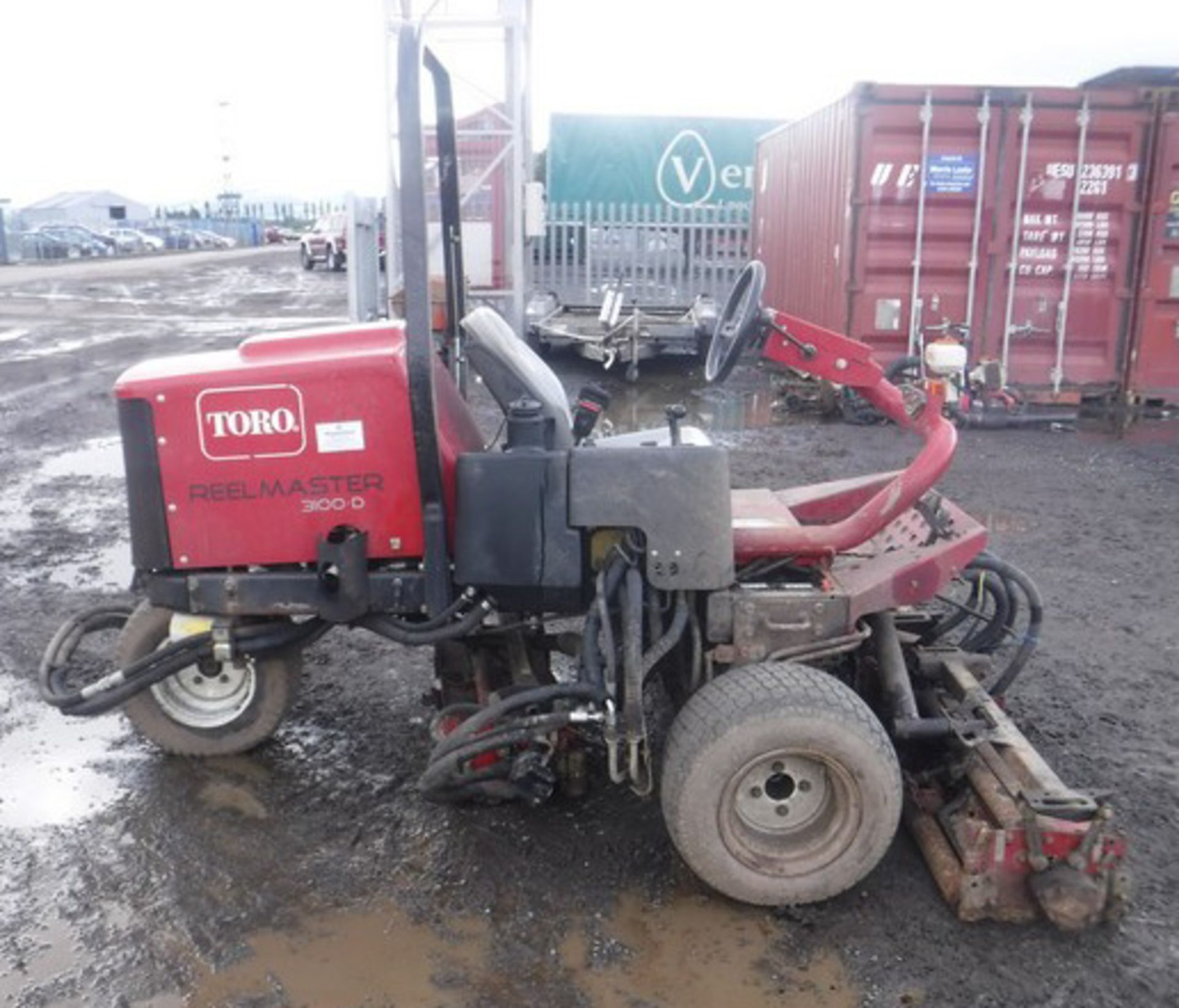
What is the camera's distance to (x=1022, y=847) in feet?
10.1

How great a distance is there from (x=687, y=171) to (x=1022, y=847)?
1772 cm

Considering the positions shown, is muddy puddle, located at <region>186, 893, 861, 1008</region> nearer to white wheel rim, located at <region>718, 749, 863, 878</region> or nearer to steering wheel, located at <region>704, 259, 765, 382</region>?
white wheel rim, located at <region>718, 749, 863, 878</region>

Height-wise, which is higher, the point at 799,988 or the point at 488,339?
the point at 488,339

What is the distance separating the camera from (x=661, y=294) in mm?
16406

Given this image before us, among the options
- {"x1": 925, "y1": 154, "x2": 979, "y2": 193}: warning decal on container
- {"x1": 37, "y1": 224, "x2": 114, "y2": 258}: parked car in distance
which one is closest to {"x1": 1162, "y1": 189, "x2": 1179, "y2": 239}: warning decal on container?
{"x1": 925, "y1": 154, "x2": 979, "y2": 193}: warning decal on container

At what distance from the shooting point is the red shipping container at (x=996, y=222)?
10.0 meters

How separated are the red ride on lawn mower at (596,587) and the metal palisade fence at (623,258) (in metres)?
12.7

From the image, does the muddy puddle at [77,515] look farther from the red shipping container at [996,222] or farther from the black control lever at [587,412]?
the red shipping container at [996,222]

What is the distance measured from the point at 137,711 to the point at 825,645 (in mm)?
2197

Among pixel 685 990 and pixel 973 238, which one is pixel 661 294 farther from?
pixel 685 990

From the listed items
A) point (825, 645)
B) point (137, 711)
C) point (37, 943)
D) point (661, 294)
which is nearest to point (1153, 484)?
point (825, 645)

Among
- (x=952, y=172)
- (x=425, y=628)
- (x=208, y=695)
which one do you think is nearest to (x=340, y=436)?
(x=425, y=628)

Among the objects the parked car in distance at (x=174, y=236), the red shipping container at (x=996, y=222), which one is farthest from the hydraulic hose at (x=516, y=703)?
the parked car in distance at (x=174, y=236)

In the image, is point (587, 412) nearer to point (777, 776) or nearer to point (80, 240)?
point (777, 776)
